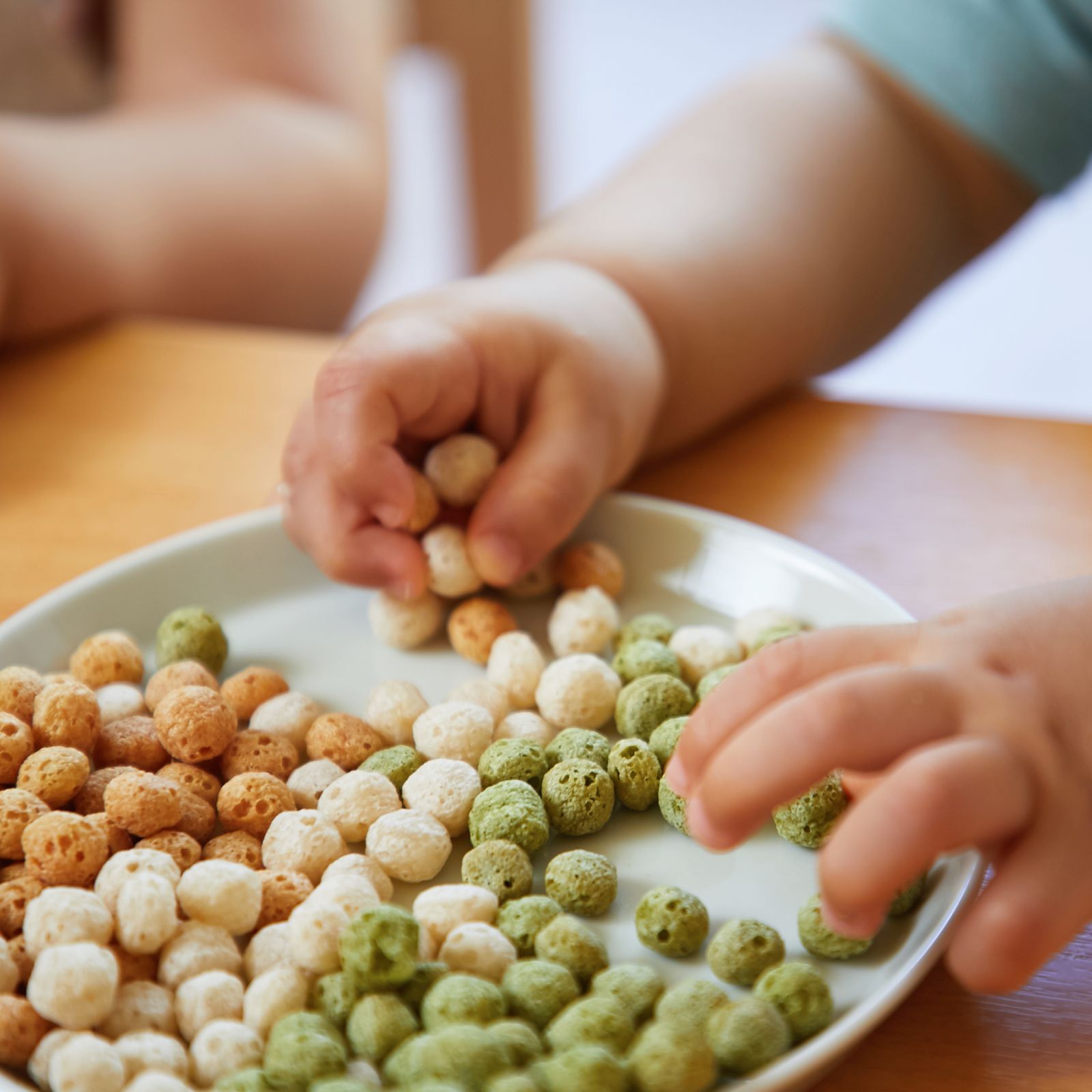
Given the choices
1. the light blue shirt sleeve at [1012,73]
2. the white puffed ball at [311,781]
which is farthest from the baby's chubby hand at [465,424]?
the light blue shirt sleeve at [1012,73]

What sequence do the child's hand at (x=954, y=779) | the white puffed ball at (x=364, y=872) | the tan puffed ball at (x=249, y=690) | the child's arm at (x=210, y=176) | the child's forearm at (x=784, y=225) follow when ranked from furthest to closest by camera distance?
the child's arm at (x=210, y=176), the child's forearm at (x=784, y=225), the tan puffed ball at (x=249, y=690), the white puffed ball at (x=364, y=872), the child's hand at (x=954, y=779)

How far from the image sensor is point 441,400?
57 centimetres

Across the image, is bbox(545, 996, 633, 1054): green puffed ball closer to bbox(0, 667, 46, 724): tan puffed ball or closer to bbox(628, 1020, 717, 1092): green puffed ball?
bbox(628, 1020, 717, 1092): green puffed ball

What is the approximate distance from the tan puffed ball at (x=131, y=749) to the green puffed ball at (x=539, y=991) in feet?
0.61

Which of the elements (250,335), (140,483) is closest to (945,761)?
(140,483)

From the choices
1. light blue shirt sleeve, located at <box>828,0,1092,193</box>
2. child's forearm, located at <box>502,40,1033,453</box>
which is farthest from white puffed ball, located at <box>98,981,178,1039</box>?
light blue shirt sleeve, located at <box>828,0,1092,193</box>

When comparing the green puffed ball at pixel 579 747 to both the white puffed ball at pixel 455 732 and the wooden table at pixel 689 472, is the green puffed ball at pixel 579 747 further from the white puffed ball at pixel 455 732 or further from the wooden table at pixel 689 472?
the wooden table at pixel 689 472

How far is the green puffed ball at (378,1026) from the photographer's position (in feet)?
1.18

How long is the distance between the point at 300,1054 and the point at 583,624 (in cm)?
26

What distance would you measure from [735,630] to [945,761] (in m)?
0.24

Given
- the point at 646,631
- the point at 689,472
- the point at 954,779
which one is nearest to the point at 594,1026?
the point at 954,779

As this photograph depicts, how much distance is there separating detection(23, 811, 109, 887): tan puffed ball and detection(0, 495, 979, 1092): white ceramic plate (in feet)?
0.36

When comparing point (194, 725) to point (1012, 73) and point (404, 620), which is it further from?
point (1012, 73)

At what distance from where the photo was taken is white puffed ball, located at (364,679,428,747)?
51 cm
